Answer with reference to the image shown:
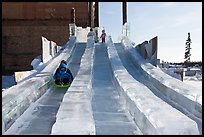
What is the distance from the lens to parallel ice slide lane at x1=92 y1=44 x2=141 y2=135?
10.2 feet

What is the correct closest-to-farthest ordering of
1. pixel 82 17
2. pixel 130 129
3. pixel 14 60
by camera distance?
pixel 130 129, pixel 14 60, pixel 82 17

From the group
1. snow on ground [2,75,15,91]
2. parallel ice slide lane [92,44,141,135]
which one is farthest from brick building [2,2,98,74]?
parallel ice slide lane [92,44,141,135]

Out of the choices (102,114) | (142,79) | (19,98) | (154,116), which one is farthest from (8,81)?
(154,116)

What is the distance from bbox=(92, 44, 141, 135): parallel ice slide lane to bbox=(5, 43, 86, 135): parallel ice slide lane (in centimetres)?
61

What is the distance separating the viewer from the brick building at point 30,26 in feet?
55.3

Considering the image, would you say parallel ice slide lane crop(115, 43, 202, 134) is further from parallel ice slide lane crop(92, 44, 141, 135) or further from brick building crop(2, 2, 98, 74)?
brick building crop(2, 2, 98, 74)

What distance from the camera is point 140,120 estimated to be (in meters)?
3.13

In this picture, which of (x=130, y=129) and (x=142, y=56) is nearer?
(x=130, y=129)

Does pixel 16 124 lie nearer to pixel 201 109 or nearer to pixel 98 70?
pixel 201 109

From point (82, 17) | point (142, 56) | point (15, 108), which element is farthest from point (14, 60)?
point (15, 108)

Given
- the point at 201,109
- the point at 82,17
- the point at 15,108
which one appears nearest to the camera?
the point at 201,109

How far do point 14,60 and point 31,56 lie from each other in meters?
1.09

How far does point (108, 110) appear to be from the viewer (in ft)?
13.3

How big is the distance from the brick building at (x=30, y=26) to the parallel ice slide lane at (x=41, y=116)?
1170 cm
